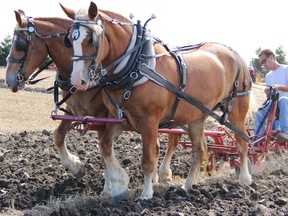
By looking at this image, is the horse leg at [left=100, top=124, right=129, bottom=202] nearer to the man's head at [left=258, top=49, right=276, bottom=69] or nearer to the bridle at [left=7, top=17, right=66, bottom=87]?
the bridle at [left=7, top=17, right=66, bottom=87]

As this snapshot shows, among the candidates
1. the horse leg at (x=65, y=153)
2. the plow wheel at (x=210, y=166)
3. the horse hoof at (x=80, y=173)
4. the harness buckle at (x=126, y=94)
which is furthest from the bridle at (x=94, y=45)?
the plow wheel at (x=210, y=166)

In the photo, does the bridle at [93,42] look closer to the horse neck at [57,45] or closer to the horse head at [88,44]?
the horse head at [88,44]

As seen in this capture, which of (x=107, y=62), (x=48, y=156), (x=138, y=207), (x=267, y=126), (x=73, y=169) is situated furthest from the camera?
(x=48, y=156)

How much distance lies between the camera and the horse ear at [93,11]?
454 centimetres

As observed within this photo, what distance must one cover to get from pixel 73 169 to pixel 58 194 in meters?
0.44

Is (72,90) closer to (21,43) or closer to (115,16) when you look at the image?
(21,43)

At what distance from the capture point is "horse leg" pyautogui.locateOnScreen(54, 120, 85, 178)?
6.11 meters

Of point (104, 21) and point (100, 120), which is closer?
point (104, 21)

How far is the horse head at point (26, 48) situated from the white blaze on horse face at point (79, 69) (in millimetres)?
909

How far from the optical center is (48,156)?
727 centimetres

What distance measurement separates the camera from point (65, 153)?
6172 mm

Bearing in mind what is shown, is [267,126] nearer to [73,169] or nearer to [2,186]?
[73,169]

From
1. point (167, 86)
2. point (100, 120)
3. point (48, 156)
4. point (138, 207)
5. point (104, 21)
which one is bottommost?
point (48, 156)

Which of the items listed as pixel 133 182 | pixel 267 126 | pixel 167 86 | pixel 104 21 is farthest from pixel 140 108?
pixel 267 126
